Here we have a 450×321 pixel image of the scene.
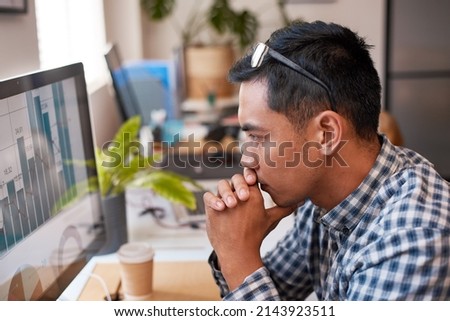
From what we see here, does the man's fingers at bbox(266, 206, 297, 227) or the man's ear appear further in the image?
the man's fingers at bbox(266, 206, 297, 227)

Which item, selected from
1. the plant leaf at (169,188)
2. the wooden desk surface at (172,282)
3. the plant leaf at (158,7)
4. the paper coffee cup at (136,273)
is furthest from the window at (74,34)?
the paper coffee cup at (136,273)

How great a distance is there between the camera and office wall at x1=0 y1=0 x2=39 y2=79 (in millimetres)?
1539

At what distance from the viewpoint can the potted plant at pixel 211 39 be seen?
4.36 metres

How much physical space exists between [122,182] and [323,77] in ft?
2.67

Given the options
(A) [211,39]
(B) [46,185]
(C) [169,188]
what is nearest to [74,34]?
(A) [211,39]

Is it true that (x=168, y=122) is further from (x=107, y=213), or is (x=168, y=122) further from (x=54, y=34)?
(x=107, y=213)

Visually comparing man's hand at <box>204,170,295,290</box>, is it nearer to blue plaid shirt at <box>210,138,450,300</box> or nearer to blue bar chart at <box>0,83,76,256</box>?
blue plaid shirt at <box>210,138,450,300</box>

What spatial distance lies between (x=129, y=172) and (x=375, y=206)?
83 cm

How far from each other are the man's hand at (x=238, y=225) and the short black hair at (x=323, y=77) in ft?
0.60

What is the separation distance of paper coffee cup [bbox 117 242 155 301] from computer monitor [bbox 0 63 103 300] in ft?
0.25

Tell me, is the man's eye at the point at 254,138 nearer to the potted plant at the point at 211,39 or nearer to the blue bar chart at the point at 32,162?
the blue bar chart at the point at 32,162

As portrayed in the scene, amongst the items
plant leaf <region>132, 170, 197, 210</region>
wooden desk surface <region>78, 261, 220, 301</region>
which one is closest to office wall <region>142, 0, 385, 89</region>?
plant leaf <region>132, 170, 197, 210</region>

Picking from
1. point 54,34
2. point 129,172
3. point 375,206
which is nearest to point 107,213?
point 129,172

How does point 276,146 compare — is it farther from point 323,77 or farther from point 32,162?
point 32,162
